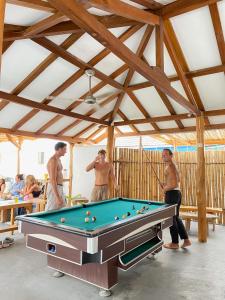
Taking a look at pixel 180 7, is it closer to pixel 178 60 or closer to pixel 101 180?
pixel 178 60

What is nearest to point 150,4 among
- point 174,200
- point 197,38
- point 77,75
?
point 197,38

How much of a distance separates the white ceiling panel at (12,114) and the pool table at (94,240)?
3.44 metres

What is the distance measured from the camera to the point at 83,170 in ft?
28.5

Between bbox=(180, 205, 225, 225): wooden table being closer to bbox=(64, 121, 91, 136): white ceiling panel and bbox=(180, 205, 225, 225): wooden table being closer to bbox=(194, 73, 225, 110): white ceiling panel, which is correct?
bbox=(194, 73, 225, 110): white ceiling panel

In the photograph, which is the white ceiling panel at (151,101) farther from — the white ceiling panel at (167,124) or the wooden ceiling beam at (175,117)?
the white ceiling panel at (167,124)

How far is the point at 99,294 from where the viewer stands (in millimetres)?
2521

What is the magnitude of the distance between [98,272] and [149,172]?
4.96 m

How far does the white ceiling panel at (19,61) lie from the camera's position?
152 inches

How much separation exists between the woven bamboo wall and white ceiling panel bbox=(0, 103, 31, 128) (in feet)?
9.60

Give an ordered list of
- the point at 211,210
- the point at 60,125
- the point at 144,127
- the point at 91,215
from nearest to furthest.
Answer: the point at 91,215, the point at 211,210, the point at 60,125, the point at 144,127

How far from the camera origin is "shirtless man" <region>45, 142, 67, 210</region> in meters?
3.66

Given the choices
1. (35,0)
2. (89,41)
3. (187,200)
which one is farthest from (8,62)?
(187,200)

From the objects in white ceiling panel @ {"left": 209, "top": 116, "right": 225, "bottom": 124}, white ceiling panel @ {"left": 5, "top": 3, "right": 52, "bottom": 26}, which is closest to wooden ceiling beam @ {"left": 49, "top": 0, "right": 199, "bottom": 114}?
white ceiling panel @ {"left": 5, "top": 3, "right": 52, "bottom": 26}

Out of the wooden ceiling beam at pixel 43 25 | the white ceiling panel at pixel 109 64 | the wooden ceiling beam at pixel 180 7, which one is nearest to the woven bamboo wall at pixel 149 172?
the white ceiling panel at pixel 109 64
